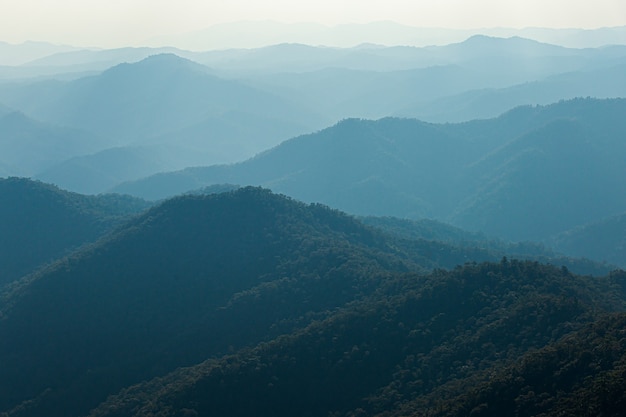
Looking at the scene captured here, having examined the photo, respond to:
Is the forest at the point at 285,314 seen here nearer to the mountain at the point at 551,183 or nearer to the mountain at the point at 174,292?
the mountain at the point at 174,292

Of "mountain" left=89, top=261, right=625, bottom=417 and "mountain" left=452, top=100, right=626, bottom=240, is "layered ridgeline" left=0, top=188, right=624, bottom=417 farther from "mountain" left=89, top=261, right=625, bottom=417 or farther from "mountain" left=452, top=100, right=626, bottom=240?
"mountain" left=452, top=100, right=626, bottom=240

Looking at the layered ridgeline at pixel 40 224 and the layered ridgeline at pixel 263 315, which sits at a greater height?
the layered ridgeline at pixel 40 224

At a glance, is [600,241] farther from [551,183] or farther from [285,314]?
[285,314]

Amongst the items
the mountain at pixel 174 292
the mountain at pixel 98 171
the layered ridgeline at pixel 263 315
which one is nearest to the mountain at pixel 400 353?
the layered ridgeline at pixel 263 315

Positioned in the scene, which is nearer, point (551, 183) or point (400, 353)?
point (400, 353)

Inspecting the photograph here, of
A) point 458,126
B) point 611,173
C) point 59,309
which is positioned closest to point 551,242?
point 611,173

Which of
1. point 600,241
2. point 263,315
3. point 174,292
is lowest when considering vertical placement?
point 600,241

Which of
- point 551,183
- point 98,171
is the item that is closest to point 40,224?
point 551,183
